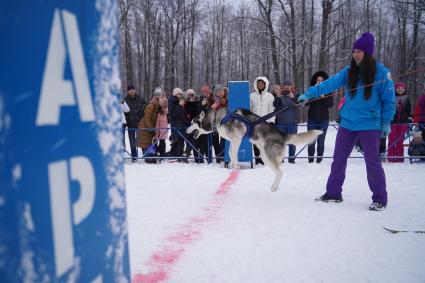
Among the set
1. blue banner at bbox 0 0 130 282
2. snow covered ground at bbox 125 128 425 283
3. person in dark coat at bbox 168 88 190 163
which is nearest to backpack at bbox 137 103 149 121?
person in dark coat at bbox 168 88 190 163

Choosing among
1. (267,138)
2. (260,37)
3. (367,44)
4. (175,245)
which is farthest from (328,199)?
(260,37)

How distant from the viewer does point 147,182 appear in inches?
214

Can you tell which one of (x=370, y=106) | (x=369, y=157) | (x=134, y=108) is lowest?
(x=369, y=157)

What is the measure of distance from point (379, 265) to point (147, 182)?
3.84 metres

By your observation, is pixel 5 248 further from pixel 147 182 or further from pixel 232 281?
pixel 147 182

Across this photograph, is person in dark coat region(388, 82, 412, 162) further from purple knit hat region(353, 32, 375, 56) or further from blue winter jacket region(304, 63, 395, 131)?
purple knit hat region(353, 32, 375, 56)

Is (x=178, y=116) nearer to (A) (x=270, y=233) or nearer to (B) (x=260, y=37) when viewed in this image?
(A) (x=270, y=233)

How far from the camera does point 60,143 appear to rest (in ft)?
2.77

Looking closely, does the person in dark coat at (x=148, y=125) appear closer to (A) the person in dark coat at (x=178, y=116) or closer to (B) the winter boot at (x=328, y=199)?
(A) the person in dark coat at (x=178, y=116)

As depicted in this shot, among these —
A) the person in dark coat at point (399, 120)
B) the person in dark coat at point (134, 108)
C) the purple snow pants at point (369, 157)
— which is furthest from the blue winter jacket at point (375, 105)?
the person in dark coat at point (134, 108)

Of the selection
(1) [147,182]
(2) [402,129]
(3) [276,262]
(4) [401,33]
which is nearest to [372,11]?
(4) [401,33]

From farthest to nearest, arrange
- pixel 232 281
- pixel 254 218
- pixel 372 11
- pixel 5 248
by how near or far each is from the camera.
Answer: pixel 372 11
pixel 254 218
pixel 232 281
pixel 5 248

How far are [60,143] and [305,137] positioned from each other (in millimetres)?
3941

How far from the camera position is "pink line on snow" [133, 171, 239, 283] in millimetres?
2180
